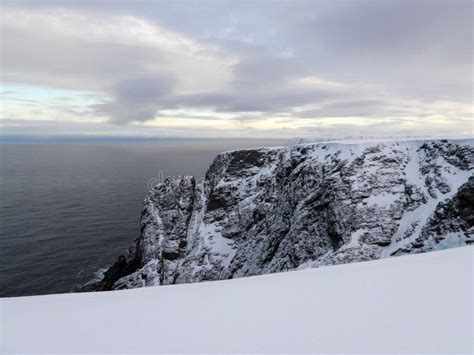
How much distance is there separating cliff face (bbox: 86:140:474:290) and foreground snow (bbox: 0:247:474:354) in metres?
17.9

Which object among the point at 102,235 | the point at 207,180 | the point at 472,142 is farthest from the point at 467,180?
the point at 102,235

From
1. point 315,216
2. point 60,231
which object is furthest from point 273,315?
point 60,231

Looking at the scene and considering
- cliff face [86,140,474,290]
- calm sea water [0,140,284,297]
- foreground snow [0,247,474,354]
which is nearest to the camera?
foreground snow [0,247,474,354]

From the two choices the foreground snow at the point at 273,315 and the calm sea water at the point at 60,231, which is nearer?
the foreground snow at the point at 273,315

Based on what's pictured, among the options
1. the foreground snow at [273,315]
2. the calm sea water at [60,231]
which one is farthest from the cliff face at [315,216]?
the foreground snow at [273,315]

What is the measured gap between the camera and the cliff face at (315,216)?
22484 mm

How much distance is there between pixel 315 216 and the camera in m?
28.3

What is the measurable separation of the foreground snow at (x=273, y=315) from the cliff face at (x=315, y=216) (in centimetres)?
1788

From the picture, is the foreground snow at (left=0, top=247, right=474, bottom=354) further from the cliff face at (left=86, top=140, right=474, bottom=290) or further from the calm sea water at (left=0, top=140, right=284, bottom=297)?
the calm sea water at (left=0, top=140, right=284, bottom=297)

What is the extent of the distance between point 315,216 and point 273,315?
85.0 feet

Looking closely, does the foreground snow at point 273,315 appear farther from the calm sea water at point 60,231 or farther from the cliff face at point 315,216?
the calm sea water at point 60,231

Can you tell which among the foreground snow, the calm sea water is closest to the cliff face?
the calm sea water

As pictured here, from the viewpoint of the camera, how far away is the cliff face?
22.5 meters

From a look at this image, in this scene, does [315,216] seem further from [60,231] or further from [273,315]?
[60,231]
